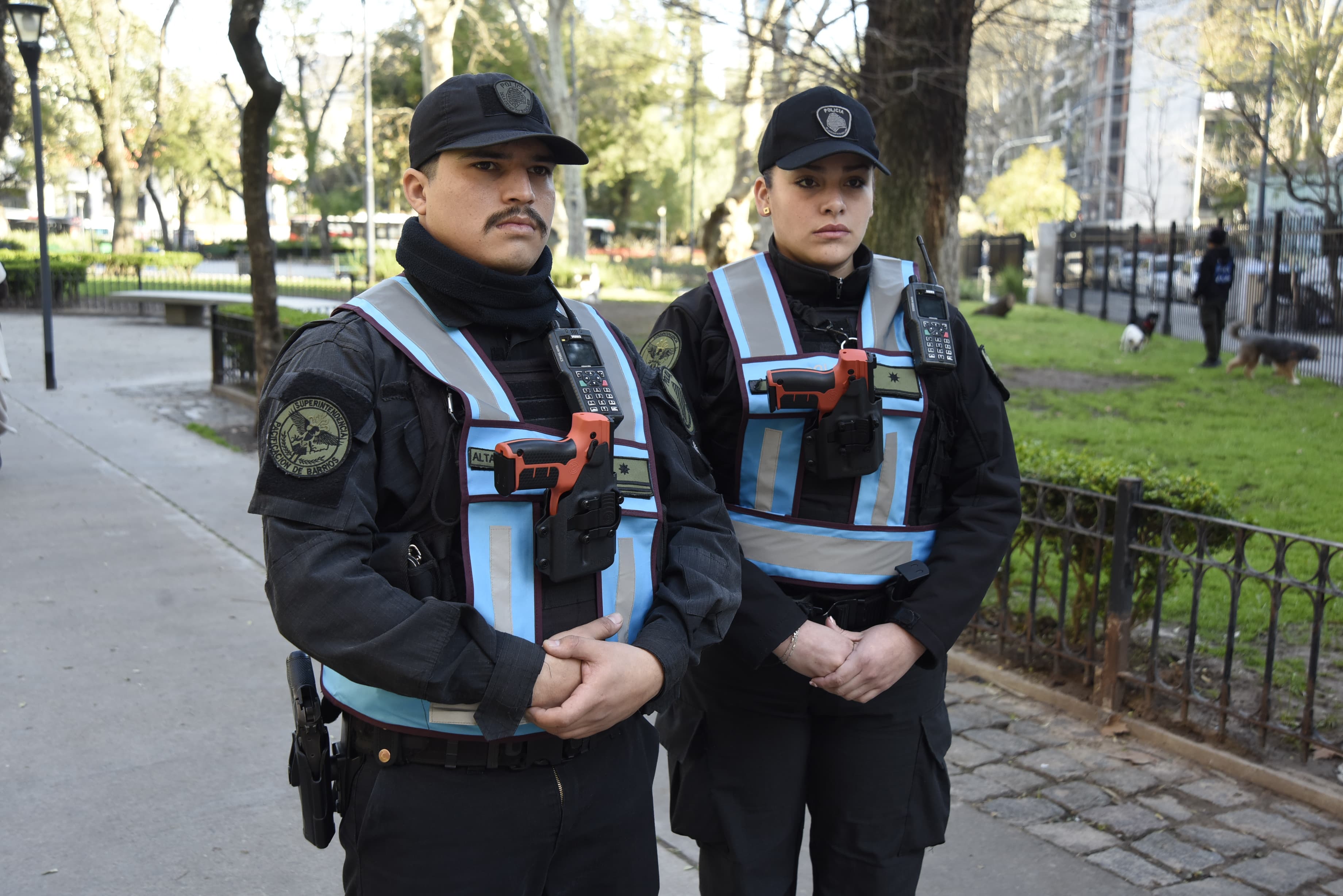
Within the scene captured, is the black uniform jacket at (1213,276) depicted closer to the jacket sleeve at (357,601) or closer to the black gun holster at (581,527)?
the black gun holster at (581,527)

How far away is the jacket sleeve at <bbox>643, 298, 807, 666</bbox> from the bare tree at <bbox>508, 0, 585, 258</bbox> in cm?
2632

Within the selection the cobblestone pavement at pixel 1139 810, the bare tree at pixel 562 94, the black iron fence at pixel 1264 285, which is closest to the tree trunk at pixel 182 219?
the bare tree at pixel 562 94

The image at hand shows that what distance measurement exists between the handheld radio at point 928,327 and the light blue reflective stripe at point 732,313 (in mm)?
376

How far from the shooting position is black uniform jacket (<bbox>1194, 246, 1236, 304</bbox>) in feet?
50.2

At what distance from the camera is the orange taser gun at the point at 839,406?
241 cm

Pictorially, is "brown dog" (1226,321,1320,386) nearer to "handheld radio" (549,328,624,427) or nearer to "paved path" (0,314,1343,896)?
"paved path" (0,314,1343,896)

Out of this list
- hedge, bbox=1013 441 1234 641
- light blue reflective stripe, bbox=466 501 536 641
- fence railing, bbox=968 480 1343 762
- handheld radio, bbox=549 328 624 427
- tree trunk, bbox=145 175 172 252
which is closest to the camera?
light blue reflective stripe, bbox=466 501 536 641

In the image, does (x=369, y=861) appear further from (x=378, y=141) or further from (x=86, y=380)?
(x=378, y=141)

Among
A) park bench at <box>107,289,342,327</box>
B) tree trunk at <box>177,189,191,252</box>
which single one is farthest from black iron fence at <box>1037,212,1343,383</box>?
tree trunk at <box>177,189,191,252</box>

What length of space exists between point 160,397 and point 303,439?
39.6 feet

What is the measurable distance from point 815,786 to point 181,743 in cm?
276

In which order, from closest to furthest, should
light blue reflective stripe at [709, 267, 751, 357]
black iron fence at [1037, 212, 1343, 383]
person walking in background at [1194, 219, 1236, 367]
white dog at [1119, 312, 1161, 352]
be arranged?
light blue reflective stripe at [709, 267, 751, 357]
person walking in background at [1194, 219, 1236, 367]
black iron fence at [1037, 212, 1343, 383]
white dog at [1119, 312, 1161, 352]

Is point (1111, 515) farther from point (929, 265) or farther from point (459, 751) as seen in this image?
point (459, 751)

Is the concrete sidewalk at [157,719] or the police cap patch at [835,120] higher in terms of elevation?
the police cap patch at [835,120]
